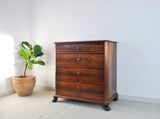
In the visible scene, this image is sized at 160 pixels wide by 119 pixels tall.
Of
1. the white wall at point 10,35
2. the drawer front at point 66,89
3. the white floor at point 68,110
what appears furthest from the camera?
the white wall at point 10,35

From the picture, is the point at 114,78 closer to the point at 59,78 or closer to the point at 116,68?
the point at 116,68

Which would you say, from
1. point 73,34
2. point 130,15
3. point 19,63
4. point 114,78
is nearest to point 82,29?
point 73,34

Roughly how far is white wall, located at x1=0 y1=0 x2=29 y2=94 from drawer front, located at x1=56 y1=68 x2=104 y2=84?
114 centimetres

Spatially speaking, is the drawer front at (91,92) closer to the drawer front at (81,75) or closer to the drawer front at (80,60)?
the drawer front at (81,75)

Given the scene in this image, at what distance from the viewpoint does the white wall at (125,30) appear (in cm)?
257

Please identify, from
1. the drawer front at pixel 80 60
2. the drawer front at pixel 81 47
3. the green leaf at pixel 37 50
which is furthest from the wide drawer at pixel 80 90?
the green leaf at pixel 37 50

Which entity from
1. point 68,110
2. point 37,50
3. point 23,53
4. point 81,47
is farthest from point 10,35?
point 68,110

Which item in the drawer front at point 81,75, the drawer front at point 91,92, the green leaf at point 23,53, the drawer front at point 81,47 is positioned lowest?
the drawer front at point 91,92

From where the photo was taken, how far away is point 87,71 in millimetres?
2445

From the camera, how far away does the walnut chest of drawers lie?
2.34 metres

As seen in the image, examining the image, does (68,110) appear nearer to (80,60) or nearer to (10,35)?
(80,60)

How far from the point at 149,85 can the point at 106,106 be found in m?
0.88

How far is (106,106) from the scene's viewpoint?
229 cm

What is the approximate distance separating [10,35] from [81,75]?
1.74 meters
